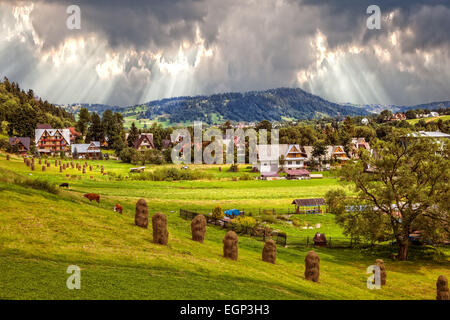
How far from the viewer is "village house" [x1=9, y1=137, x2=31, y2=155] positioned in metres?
111

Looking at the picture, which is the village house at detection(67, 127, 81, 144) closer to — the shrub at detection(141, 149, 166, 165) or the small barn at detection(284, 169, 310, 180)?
the shrub at detection(141, 149, 166, 165)

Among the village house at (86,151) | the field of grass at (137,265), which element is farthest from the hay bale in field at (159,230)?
the village house at (86,151)

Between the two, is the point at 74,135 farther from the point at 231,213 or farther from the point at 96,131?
the point at 231,213

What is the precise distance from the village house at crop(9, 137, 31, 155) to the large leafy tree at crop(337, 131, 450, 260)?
107m

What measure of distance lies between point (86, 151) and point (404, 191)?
114676mm

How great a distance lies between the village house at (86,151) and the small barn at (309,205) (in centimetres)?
9357

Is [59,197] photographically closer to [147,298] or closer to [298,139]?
[147,298]

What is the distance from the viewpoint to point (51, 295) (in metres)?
14.5

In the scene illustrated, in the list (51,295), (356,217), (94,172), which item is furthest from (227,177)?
(51,295)

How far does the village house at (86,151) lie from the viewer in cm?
12625

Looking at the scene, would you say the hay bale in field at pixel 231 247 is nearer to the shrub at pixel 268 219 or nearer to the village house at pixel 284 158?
the shrub at pixel 268 219

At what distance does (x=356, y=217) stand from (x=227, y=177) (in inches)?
2454

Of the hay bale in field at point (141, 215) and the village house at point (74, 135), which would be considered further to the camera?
the village house at point (74, 135)

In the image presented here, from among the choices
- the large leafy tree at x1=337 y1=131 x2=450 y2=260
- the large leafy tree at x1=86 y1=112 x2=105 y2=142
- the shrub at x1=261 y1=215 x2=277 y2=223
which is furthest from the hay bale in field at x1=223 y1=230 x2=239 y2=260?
the large leafy tree at x1=86 y1=112 x2=105 y2=142
